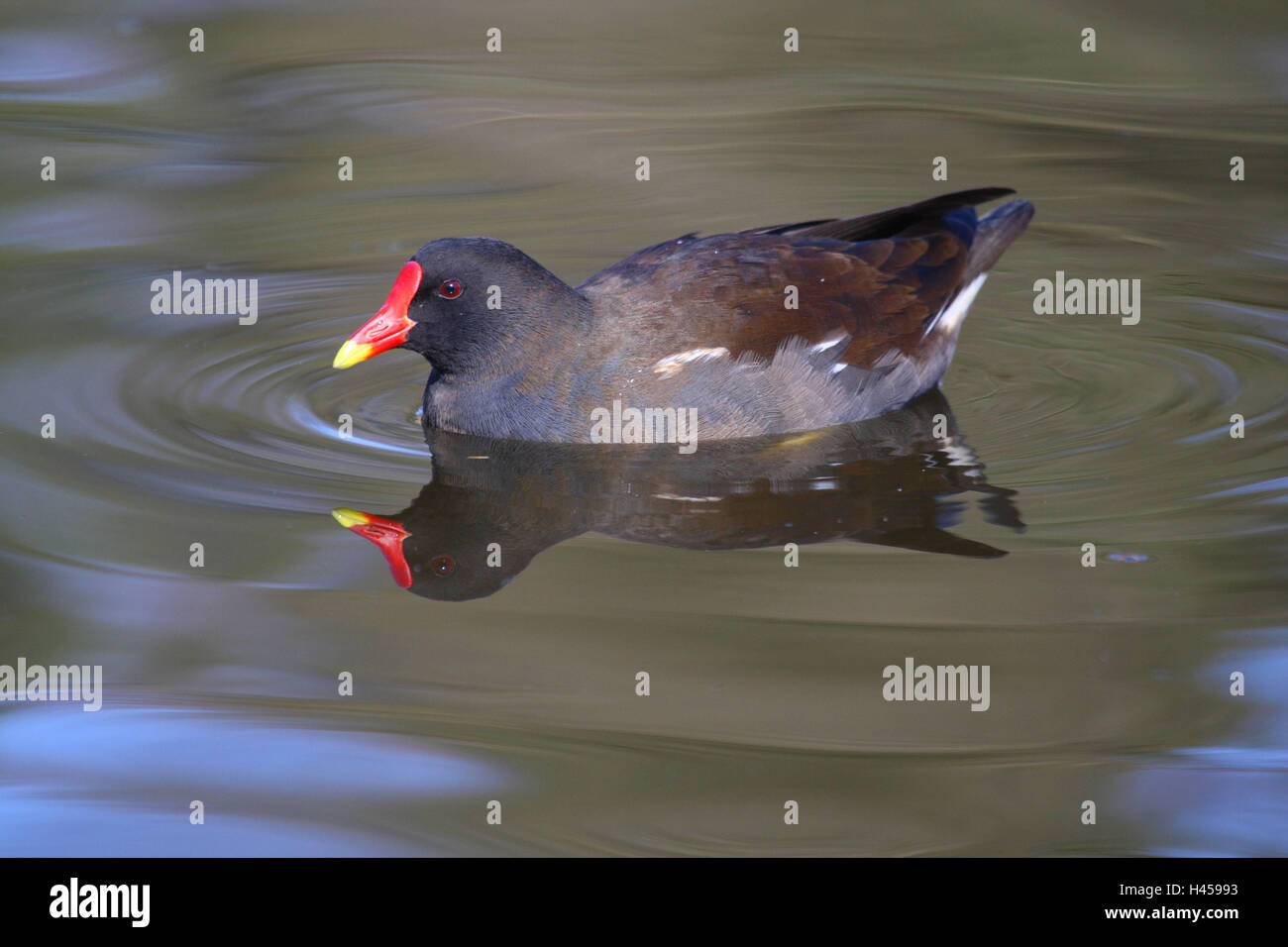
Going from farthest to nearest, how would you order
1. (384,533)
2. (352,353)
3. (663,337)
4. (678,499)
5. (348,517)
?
(352,353) → (663,337) → (678,499) → (348,517) → (384,533)

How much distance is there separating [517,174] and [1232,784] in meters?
7.15

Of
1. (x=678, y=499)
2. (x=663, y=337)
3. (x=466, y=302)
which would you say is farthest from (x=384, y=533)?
(x=663, y=337)

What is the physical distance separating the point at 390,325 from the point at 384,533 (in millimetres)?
1310

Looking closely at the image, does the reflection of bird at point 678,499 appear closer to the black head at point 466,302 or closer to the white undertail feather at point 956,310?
the black head at point 466,302

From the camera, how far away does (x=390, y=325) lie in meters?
7.22

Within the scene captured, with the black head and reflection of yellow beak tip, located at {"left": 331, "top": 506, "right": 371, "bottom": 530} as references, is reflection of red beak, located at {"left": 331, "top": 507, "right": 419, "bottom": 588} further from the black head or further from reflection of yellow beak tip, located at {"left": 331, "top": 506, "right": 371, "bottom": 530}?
the black head

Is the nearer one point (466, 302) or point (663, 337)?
point (663, 337)

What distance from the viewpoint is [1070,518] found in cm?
620

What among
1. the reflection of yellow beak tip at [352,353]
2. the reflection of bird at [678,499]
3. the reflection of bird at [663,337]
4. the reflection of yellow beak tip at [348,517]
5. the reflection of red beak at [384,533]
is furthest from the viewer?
the reflection of yellow beak tip at [352,353]

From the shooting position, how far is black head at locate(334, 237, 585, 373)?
7184 mm

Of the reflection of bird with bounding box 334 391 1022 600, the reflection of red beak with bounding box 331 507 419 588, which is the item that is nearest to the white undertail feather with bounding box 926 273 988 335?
the reflection of bird with bounding box 334 391 1022 600

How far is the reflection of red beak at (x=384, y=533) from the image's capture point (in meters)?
5.96

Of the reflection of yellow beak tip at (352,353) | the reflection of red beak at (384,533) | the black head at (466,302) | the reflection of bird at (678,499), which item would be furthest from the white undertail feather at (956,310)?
the reflection of red beak at (384,533)

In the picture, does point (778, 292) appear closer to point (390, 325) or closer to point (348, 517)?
point (390, 325)
